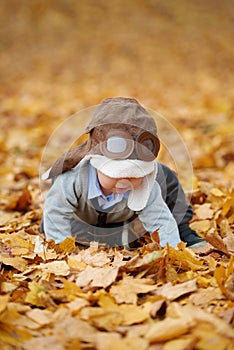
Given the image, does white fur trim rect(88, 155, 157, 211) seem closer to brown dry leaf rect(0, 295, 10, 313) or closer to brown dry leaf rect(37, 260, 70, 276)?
brown dry leaf rect(37, 260, 70, 276)

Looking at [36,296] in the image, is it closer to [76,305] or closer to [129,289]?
[76,305]

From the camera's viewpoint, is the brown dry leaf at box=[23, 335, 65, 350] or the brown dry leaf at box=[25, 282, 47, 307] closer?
the brown dry leaf at box=[23, 335, 65, 350]

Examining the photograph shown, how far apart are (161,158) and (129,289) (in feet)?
6.99

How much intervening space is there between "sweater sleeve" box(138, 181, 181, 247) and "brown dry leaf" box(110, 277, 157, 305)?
1.17 feet

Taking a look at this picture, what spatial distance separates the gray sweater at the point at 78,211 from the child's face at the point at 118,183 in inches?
4.3

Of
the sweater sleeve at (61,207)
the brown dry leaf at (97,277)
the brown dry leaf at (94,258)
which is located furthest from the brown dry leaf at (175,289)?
the sweater sleeve at (61,207)

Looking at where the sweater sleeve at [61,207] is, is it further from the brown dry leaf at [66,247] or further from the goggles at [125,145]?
the goggles at [125,145]

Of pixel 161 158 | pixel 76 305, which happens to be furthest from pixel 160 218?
pixel 161 158

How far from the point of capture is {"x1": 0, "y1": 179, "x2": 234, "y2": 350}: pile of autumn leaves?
123 cm

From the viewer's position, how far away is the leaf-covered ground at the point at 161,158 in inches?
51.4

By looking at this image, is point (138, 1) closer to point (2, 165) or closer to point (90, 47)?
point (90, 47)

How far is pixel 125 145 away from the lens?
162 centimetres

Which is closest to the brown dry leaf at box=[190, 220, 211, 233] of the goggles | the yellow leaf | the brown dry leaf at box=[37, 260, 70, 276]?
the yellow leaf

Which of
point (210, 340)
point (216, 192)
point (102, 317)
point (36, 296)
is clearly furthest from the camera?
point (216, 192)
